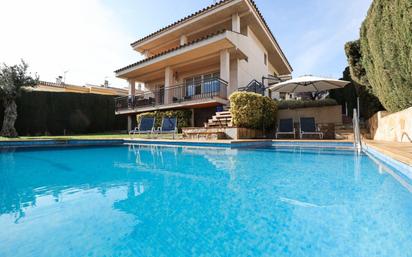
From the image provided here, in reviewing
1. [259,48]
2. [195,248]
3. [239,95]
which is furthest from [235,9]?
[195,248]

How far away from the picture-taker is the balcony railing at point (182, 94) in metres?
12.2

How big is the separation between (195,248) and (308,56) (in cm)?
1993

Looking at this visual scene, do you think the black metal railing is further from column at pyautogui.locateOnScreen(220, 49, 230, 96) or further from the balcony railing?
the balcony railing

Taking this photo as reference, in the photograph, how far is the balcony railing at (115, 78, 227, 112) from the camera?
1221cm

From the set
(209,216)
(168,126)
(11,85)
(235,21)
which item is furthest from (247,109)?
(11,85)

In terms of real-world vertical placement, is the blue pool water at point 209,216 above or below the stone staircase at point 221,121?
below

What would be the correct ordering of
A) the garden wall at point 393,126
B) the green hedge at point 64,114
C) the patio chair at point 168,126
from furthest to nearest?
the green hedge at point 64,114 < the patio chair at point 168,126 < the garden wall at point 393,126

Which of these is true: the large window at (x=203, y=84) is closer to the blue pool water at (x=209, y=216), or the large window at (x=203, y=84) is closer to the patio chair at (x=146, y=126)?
the patio chair at (x=146, y=126)

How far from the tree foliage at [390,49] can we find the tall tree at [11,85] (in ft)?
58.0

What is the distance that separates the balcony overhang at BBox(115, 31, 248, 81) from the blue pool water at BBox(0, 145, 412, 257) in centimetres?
952

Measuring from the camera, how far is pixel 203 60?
544 inches

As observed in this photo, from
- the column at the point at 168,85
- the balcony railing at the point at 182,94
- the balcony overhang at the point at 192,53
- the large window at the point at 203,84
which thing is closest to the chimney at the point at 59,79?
the balcony railing at the point at 182,94

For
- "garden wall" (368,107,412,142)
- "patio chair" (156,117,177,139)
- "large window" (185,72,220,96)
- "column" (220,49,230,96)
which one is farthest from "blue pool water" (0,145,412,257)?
"large window" (185,72,220,96)

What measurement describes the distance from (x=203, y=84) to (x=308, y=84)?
19.8 ft
